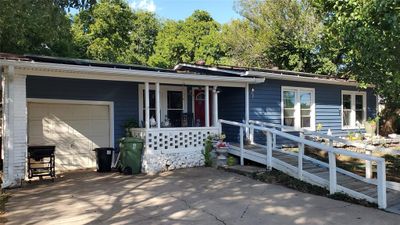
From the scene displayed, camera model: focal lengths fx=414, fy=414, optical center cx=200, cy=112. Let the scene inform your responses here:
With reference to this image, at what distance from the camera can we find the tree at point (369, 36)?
28.0ft

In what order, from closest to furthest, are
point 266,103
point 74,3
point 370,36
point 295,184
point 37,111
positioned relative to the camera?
point 74,3, point 370,36, point 295,184, point 37,111, point 266,103

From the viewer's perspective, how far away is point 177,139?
12.4 m

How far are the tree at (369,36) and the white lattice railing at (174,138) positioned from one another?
4.69m

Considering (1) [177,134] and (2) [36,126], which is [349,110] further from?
(2) [36,126]

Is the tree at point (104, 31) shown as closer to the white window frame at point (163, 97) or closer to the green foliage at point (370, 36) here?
the white window frame at point (163, 97)

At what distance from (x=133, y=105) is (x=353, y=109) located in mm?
10058

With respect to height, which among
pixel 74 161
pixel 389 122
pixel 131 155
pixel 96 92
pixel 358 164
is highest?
pixel 96 92

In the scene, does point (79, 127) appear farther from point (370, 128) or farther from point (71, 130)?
point (370, 128)

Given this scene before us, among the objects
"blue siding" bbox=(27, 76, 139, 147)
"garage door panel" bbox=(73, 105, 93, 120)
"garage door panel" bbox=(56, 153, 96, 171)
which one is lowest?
"garage door panel" bbox=(56, 153, 96, 171)

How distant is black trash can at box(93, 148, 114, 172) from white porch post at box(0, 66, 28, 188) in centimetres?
248

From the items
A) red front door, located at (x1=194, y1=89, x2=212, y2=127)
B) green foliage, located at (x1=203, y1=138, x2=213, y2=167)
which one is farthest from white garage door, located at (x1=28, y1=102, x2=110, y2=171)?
red front door, located at (x1=194, y1=89, x2=212, y2=127)

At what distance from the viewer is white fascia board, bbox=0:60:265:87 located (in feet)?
32.3

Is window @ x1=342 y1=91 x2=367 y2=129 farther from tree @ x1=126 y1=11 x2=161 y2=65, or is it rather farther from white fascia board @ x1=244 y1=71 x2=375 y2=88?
tree @ x1=126 y1=11 x2=161 y2=65

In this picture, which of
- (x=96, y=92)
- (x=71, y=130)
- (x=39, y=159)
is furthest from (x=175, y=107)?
(x=39, y=159)
